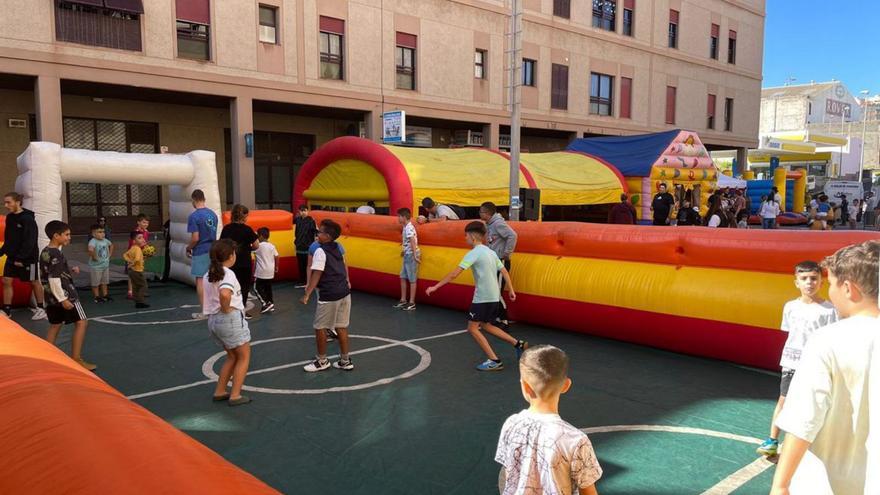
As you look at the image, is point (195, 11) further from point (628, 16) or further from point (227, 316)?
point (628, 16)

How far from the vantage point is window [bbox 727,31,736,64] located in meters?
36.1

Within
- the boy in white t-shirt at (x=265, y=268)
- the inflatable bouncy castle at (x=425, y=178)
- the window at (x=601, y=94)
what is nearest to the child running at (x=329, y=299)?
the boy in white t-shirt at (x=265, y=268)

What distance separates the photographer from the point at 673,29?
33.2m

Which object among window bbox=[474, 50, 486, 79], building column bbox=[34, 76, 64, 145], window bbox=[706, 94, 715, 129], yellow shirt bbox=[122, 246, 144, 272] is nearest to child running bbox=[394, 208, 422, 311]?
yellow shirt bbox=[122, 246, 144, 272]

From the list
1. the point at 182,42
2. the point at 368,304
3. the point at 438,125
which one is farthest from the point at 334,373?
the point at 438,125

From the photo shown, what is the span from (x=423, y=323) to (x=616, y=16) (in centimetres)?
2624

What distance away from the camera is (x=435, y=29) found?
78.2ft

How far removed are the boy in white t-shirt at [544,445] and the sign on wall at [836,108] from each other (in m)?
96.8

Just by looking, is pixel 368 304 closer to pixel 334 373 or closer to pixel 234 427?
pixel 334 373

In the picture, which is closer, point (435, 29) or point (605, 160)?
point (605, 160)

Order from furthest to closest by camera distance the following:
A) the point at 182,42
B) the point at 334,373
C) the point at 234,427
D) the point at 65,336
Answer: the point at 182,42, the point at 65,336, the point at 334,373, the point at 234,427

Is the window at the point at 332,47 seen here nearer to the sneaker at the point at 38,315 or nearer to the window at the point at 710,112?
the sneaker at the point at 38,315

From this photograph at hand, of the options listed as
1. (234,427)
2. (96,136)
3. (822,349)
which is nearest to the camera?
(822,349)

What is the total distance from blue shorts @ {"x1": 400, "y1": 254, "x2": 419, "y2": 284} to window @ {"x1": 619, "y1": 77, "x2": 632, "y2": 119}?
2387 centimetres
